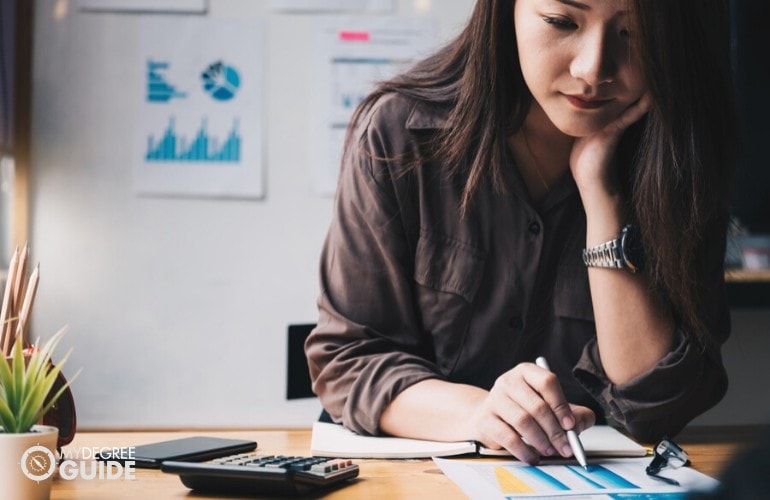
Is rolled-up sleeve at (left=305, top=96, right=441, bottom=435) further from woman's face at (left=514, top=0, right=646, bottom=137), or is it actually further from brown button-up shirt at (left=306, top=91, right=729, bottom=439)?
woman's face at (left=514, top=0, right=646, bottom=137)

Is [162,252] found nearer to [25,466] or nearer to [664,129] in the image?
[664,129]

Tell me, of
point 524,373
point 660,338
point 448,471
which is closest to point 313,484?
point 448,471

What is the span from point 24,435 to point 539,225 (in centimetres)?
78

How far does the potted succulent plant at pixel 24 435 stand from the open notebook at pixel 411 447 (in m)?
0.30

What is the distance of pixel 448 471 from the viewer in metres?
0.82

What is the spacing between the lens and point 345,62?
2.49m

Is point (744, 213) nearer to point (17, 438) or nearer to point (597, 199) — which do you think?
point (597, 199)

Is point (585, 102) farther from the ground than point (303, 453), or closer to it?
farther from the ground

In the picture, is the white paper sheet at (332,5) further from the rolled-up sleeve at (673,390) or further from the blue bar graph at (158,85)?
the rolled-up sleeve at (673,390)

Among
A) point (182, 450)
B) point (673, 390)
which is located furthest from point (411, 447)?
point (673, 390)

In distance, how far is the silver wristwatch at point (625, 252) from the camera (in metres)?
1.10

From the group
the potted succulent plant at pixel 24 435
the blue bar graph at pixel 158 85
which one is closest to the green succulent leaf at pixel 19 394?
the potted succulent plant at pixel 24 435

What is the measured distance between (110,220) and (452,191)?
5.02ft
